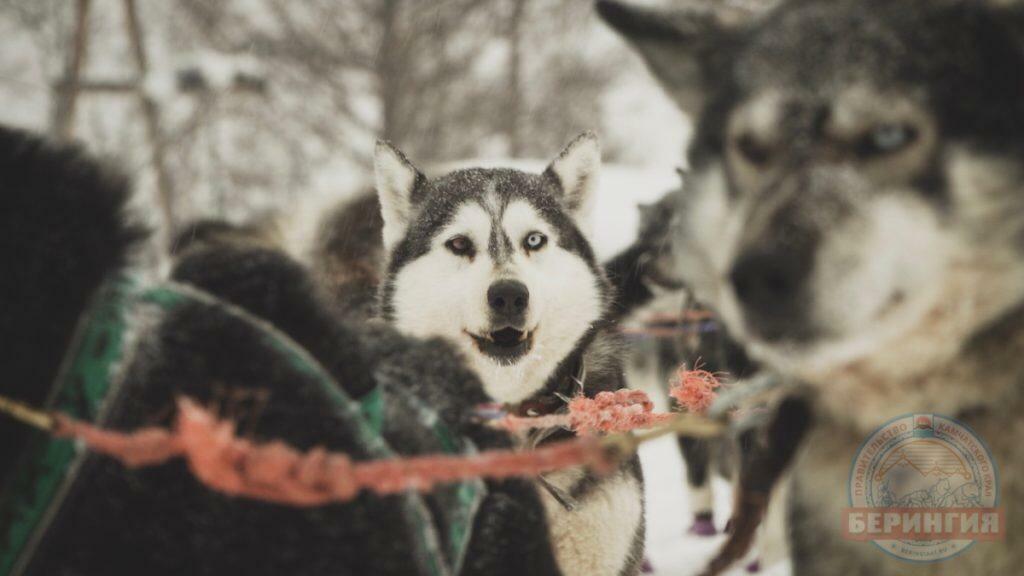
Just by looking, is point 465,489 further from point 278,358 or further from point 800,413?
point 800,413

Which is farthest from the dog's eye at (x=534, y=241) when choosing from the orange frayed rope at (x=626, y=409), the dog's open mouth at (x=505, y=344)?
the orange frayed rope at (x=626, y=409)

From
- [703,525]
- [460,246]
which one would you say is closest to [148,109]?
[703,525]

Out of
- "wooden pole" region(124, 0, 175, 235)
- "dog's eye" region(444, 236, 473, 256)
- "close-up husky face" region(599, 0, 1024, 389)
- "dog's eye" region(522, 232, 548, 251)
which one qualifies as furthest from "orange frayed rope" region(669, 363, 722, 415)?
"wooden pole" region(124, 0, 175, 235)

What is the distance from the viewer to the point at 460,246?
2.61 m

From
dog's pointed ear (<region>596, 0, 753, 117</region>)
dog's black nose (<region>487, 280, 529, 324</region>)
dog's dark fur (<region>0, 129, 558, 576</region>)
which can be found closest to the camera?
dog's dark fur (<region>0, 129, 558, 576</region>)

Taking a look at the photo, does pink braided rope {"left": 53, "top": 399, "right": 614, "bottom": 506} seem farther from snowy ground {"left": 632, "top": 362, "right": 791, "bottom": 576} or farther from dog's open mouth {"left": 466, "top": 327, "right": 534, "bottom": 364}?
snowy ground {"left": 632, "top": 362, "right": 791, "bottom": 576}

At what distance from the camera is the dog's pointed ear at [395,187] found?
8.17 feet

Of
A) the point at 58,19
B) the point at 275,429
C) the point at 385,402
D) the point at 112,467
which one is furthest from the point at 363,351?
the point at 58,19

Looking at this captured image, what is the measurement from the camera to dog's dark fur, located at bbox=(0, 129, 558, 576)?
1.15 m

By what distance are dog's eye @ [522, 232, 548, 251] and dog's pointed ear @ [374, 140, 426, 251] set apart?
39 cm

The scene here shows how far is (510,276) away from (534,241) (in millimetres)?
177

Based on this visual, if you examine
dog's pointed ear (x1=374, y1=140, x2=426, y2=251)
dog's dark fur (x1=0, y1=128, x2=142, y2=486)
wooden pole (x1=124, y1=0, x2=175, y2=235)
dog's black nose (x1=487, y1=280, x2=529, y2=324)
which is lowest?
dog's dark fur (x1=0, y1=128, x2=142, y2=486)

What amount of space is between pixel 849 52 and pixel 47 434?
1.25m

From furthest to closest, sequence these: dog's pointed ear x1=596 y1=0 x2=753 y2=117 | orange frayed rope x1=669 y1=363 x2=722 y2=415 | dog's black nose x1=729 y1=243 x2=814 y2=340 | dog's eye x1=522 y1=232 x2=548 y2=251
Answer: dog's eye x1=522 y1=232 x2=548 y2=251
orange frayed rope x1=669 y1=363 x2=722 y2=415
dog's pointed ear x1=596 y1=0 x2=753 y2=117
dog's black nose x1=729 y1=243 x2=814 y2=340
